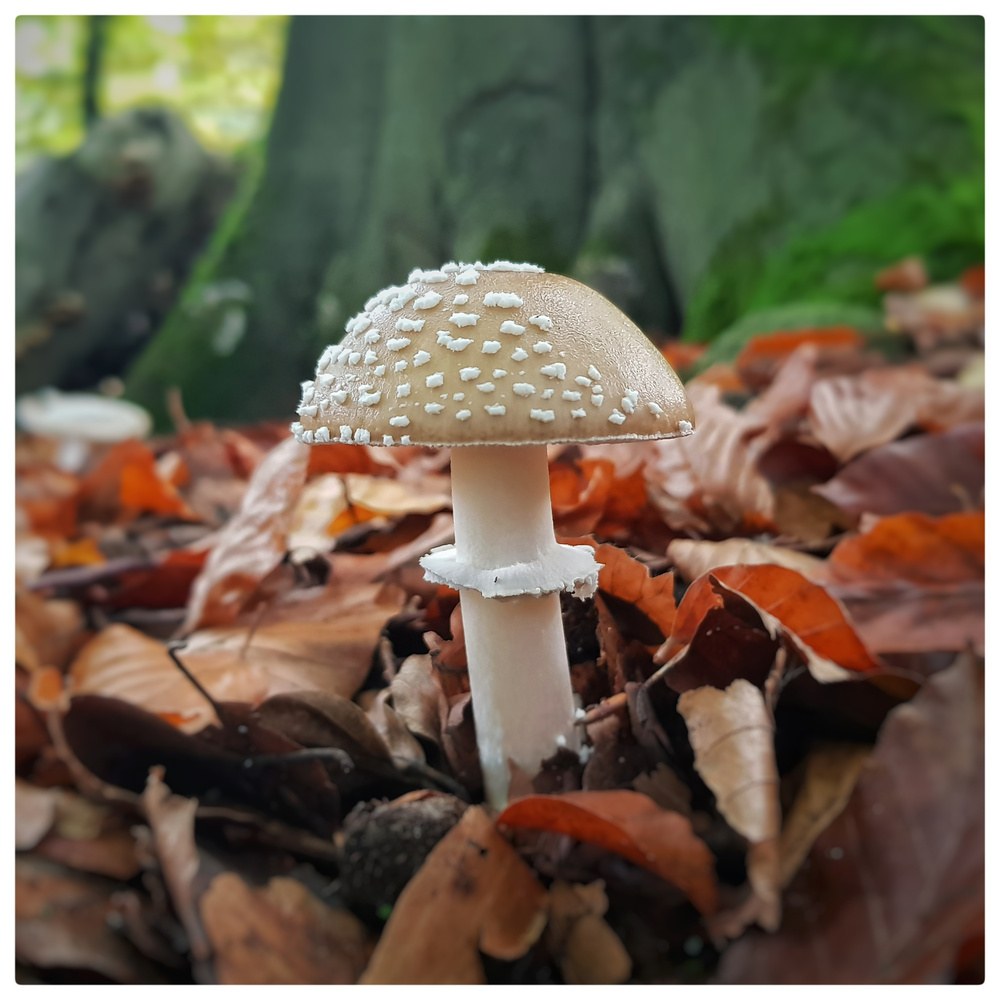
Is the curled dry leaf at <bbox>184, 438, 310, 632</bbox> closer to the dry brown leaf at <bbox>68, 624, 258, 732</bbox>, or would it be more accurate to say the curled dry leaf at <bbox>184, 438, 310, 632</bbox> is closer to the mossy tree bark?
the dry brown leaf at <bbox>68, 624, 258, 732</bbox>

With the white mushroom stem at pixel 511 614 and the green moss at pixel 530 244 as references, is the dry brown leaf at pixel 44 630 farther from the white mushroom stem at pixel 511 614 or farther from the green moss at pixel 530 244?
the green moss at pixel 530 244

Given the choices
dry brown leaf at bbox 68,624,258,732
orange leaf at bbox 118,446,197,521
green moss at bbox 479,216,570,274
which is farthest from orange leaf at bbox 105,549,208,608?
green moss at bbox 479,216,570,274

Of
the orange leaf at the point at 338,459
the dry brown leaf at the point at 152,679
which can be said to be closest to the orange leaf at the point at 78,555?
the dry brown leaf at the point at 152,679

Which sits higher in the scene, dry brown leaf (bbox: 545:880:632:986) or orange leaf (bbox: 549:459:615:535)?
orange leaf (bbox: 549:459:615:535)

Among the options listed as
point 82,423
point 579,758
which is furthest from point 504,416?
point 82,423

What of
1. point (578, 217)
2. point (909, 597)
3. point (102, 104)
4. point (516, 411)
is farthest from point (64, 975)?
point (102, 104)

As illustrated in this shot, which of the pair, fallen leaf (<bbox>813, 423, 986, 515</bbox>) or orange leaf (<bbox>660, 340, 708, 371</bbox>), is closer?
fallen leaf (<bbox>813, 423, 986, 515</bbox>)

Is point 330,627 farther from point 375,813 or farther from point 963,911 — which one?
point 963,911
